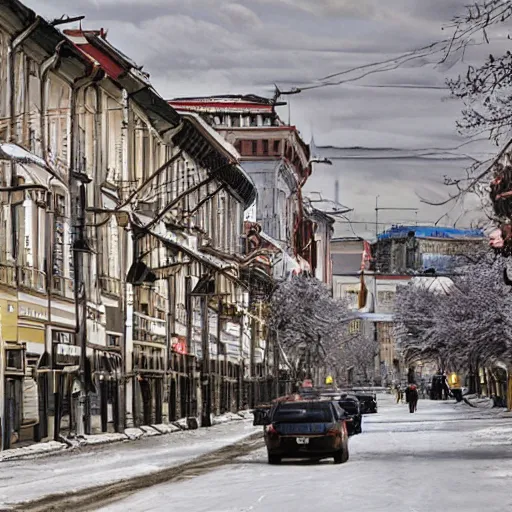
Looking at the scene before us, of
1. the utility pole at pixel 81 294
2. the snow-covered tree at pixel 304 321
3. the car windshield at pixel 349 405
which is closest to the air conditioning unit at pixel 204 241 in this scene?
the car windshield at pixel 349 405

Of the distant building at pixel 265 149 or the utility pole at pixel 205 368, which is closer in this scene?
the utility pole at pixel 205 368

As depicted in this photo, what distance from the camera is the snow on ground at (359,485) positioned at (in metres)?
21.8

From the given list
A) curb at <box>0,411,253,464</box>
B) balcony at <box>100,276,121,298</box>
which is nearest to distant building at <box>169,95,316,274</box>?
curb at <box>0,411,253,464</box>

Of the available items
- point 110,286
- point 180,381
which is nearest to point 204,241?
point 180,381

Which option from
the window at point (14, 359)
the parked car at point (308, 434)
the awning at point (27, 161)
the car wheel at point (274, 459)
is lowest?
the car wheel at point (274, 459)

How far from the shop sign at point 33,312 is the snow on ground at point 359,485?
23.8 ft

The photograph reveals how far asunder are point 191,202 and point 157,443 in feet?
80.1

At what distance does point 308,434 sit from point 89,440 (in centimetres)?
1471

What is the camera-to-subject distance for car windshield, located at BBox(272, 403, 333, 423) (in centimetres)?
3438

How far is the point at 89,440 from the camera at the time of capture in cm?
4741

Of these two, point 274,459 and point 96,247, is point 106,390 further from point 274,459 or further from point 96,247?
point 274,459

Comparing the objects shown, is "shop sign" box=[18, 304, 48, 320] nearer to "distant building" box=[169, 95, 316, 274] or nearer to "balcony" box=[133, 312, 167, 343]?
"balcony" box=[133, 312, 167, 343]

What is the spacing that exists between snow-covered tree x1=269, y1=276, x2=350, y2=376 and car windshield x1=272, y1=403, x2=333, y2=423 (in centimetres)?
7741

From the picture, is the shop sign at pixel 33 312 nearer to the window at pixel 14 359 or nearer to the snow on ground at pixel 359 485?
the window at pixel 14 359
